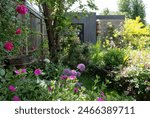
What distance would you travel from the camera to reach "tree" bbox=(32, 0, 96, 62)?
10.5 m

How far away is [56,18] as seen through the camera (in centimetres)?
1070

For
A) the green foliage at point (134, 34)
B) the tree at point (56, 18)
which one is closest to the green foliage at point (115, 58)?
the tree at point (56, 18)

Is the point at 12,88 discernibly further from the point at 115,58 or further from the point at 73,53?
the point at 73,53

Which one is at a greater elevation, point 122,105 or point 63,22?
point 63,22

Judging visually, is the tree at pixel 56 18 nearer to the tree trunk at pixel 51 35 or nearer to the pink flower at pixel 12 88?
the tree trunk at pixel 51 35

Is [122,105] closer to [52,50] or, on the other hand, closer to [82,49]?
[52,50]

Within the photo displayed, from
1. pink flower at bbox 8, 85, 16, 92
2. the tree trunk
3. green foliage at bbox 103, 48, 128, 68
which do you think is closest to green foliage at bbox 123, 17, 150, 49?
green foliage at bbox 103, 48, 128, 68

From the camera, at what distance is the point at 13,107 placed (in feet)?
11.6

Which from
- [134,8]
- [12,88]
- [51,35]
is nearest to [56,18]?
[51,35]

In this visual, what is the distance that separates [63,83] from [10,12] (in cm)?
189

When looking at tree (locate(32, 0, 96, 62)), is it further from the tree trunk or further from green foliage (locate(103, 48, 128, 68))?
green foliage (locate(103, 48, 128, 68))

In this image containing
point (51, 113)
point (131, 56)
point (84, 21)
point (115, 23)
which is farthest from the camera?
point (115, 23)

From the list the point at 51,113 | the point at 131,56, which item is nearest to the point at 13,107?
the point at 51,113

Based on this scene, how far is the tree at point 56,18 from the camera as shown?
34.6 feet
